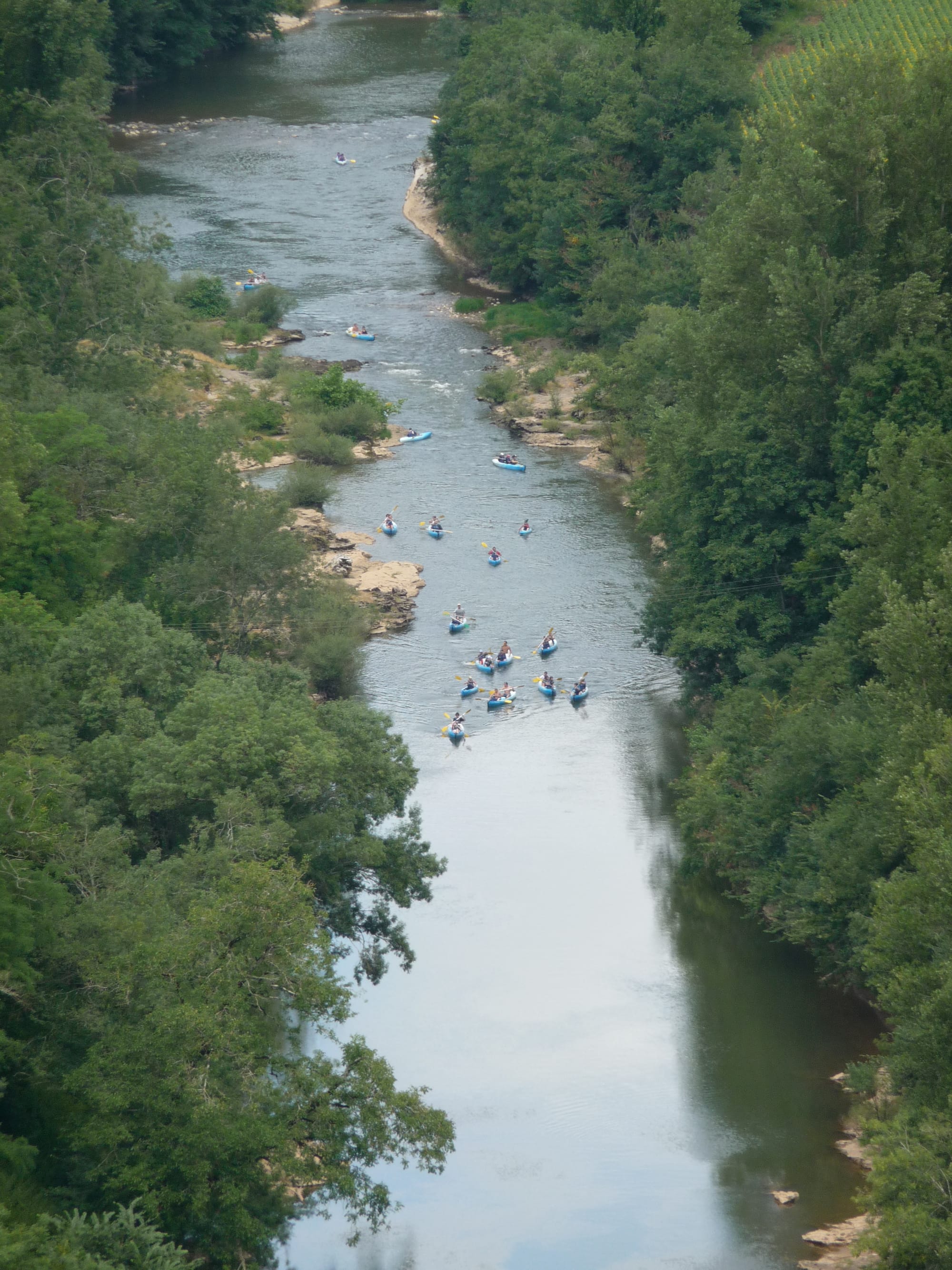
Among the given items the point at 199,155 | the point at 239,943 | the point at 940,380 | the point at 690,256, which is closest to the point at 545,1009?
the point at 239,943

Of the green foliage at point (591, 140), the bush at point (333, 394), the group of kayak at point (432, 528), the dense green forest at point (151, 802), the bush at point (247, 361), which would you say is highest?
the green foliage at point (591, 140)

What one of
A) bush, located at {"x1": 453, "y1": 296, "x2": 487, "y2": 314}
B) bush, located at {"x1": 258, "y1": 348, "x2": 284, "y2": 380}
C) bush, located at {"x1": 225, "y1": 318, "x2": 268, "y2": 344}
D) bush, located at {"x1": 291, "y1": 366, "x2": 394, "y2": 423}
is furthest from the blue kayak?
bush, located at {"x1": 453, "y1": 296, "x2": 487, "y2": 314}

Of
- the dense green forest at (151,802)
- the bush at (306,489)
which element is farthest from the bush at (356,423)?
the dense green forest at (151,802)

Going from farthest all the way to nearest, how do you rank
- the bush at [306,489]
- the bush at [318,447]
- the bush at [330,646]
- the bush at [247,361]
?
the bush at [247,361]
the bush at [318,447]
the bush at [306,489]
the bush at [330,646]

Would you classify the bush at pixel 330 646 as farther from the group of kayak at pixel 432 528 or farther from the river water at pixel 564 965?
the group of kayak at pixel 432 528

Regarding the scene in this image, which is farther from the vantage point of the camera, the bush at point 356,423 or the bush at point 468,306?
the bush at point 468,306

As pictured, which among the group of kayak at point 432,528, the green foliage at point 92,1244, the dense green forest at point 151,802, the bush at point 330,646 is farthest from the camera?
the group of kayak at point 432,528
